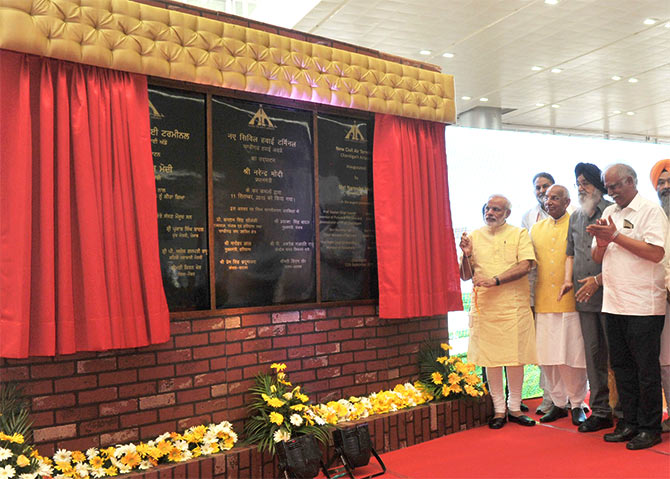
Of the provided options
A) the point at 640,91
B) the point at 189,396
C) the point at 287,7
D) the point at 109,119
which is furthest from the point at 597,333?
the point at 640,91

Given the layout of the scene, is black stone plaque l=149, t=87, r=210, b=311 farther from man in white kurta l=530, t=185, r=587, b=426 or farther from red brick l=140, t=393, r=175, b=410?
man in white kurta l=530, t=185, r=587, b=426

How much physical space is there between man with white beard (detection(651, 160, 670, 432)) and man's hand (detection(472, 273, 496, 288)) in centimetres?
109

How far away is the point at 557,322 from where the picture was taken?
4516mm

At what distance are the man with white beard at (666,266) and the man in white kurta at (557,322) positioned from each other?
521 mm

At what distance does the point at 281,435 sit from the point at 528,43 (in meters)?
7.03

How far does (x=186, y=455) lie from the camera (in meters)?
3.24

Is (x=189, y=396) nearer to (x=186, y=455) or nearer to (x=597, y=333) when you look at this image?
(x=186, y=455)

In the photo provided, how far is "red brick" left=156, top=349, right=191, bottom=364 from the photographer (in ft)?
11.1

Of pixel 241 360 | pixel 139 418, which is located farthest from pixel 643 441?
pixel 139 418

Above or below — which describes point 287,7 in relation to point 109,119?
above

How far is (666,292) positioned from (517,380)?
1.24 metres

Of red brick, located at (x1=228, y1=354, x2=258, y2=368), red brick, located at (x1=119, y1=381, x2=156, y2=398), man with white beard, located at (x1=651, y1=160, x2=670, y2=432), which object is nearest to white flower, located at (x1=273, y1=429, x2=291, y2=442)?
red brick, located at (x1=228, y1=354, x2=258, y2=368)

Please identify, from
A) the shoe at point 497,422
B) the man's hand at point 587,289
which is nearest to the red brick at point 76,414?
the shoe at point 497,422

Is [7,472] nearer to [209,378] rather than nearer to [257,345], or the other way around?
[209,378]
